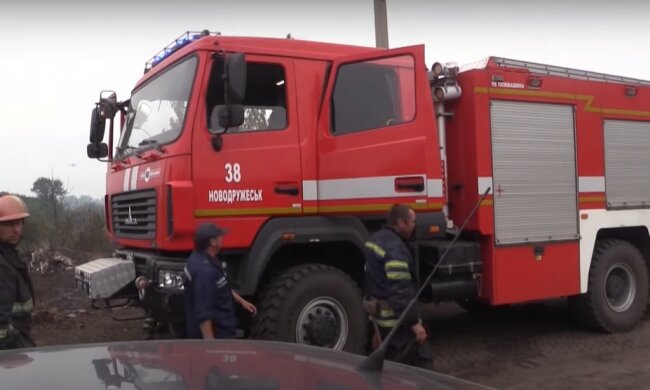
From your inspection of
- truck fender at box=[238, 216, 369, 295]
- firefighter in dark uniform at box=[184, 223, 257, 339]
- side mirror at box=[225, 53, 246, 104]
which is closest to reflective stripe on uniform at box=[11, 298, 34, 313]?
firefighter in dark uniform at box=[184, 223, 257, 339]

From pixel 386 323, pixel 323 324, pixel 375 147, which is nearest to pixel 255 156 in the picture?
pixel 375 147

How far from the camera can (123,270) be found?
18.0 ft

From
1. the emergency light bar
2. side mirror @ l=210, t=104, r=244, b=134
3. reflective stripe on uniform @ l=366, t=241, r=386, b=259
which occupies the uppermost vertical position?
the emergency light bar

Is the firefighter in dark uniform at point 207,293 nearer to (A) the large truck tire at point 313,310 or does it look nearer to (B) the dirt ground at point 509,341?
(A) the large truck tire at point 313,310

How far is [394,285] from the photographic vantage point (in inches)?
176

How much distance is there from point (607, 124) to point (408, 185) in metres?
2.96

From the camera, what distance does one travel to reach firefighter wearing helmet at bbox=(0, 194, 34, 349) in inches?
138

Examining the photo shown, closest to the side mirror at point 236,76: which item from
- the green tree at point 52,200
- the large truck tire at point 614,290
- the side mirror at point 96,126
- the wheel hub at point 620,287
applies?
the side mirror at point 96,126

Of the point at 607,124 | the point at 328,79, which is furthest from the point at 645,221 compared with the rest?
the point at 328,79

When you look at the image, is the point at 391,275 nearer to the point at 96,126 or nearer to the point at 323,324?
the point at 323,324

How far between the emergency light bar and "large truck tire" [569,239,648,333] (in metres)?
4.88

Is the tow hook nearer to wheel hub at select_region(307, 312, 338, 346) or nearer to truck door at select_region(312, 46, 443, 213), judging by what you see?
wheel hub at select_region(307, 312, 338, 346)

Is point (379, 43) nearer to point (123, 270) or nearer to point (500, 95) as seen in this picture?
point (500, 95)

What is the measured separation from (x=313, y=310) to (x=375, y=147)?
1.53 metres
